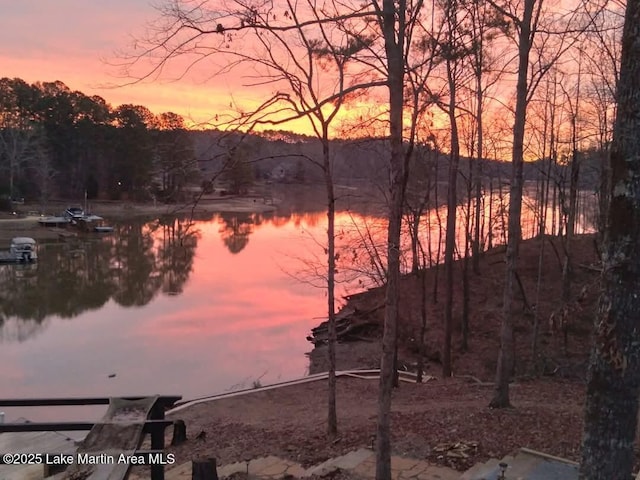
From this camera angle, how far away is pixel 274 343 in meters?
20.0

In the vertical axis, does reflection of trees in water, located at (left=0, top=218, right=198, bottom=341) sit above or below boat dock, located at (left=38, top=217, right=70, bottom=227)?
below

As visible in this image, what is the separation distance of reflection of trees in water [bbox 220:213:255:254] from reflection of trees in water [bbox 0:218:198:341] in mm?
3918

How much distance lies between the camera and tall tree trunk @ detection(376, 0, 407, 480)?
201 inches

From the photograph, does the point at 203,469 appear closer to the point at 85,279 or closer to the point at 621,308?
the point at 621,308

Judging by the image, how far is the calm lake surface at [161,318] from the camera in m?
15.6

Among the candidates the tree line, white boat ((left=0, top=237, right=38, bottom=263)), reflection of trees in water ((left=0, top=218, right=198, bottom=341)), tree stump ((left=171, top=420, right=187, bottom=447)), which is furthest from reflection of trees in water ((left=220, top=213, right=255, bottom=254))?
tree stump ((left=171, top=420, right=187, bottom=447))

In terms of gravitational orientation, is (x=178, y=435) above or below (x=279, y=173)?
below

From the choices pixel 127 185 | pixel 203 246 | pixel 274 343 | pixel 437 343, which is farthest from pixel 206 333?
pixel 127 185

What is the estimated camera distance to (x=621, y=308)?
2826 millimetres

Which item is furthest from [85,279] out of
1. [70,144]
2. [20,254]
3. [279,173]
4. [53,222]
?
[279,173]

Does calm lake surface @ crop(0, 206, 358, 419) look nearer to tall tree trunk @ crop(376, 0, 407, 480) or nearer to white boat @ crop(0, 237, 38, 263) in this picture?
white boat @ crop(0, 237, 38, 263)

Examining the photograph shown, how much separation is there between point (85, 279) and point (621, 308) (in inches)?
1291

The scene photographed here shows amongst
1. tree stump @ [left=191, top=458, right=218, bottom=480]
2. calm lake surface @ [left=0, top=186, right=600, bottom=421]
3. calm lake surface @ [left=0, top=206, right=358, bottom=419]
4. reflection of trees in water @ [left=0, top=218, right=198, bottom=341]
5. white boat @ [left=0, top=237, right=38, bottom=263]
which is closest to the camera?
tree stump @ [left=191, top=458, right=218, bottom=480]

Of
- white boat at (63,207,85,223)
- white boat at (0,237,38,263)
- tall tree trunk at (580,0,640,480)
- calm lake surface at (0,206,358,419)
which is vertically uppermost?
tall tree trunk at (580,0,640,480)
